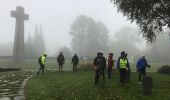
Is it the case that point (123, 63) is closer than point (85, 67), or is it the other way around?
point (123, 63)

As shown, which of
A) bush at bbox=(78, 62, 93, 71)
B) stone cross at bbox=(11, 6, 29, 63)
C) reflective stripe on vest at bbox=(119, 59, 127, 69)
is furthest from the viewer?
stone cross at bbox=(11, 6, 29, 63)

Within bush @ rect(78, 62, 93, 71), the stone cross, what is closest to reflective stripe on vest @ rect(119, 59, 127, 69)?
bush @ rect(78, 62, 93, 71)

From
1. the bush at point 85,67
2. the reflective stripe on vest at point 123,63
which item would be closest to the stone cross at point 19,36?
the bush at point 85,67

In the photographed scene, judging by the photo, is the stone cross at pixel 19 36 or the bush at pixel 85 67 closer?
the bush at pixel 85 67

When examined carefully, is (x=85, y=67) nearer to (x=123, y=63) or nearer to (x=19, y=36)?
(x=123, y=63)

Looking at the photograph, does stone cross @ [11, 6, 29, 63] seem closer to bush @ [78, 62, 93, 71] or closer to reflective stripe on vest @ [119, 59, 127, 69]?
bush @ [78, 62, 93, 71]

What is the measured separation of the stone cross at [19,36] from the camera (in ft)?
238

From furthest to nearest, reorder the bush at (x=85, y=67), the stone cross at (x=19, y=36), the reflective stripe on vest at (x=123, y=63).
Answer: the stone cross at (x=19, y=36), the bush at (x=85, y=67), the reflective stripe on vest at (x=123, y=63)

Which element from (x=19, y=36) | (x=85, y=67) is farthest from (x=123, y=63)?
→ (x=19, y=36)

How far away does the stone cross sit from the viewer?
72.7 meters

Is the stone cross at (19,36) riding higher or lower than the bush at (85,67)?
higher

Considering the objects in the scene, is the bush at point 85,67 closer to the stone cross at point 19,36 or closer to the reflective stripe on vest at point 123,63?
the reflective stripe on vest at point 123,63

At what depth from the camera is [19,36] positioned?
7269 centimetres

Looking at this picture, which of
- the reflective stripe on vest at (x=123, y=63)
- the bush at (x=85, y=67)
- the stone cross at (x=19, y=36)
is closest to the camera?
the reflective stripe on vest at (x=123, y=63)
